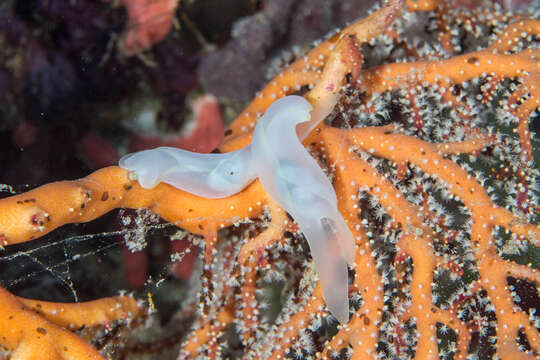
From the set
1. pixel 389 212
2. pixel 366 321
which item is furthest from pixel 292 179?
pixel 366 321

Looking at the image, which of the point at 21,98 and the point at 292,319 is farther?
the point at 21,98

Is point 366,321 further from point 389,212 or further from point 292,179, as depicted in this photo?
point 292,179

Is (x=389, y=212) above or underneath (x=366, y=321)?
above

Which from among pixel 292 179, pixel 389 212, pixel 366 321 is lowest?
pixel 366 321

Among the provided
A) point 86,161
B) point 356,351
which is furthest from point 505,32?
point 86,161

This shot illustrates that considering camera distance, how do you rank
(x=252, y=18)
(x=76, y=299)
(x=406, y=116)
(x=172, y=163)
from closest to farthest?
(x=172, y=163) < (x=406, y=116) < (x=76, y=299) < (x=252, y=18)

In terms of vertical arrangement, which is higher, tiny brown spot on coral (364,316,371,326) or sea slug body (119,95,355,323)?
sea slug body (119,95,355,323)

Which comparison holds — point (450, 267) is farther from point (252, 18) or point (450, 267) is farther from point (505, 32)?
point (252, 18)

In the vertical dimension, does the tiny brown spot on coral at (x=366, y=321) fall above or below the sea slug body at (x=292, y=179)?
below
